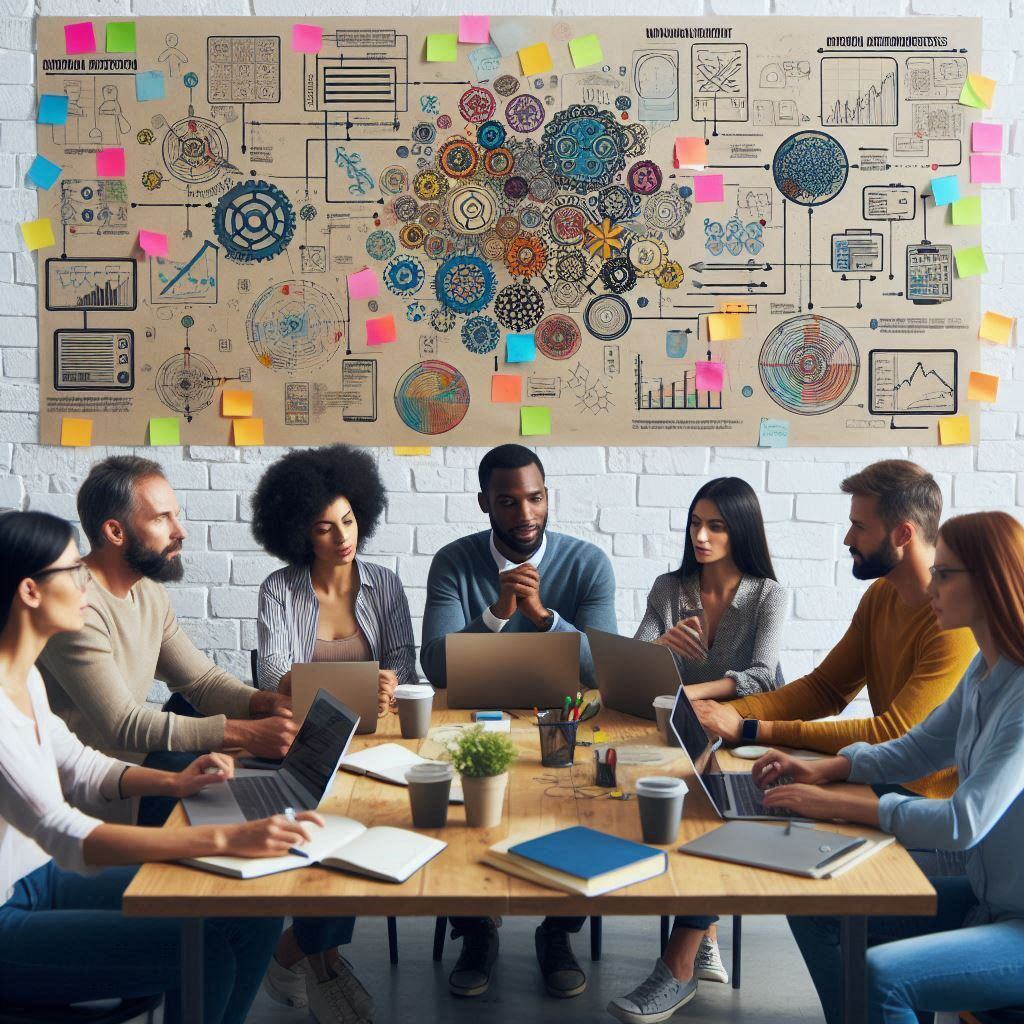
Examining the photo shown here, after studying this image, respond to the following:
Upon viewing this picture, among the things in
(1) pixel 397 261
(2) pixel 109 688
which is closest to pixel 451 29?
(1) pixel 397 261

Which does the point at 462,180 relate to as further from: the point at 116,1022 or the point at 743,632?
the point at 116,1022

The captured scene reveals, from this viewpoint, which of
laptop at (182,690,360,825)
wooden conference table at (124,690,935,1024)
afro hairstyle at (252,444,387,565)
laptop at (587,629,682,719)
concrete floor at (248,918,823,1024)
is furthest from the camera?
afro hairstyle at (252,444,387,565)

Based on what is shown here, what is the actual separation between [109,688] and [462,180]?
192 centimetres

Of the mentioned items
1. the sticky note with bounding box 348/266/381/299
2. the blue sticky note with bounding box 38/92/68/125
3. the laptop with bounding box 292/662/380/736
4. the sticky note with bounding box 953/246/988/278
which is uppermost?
the blue sticky note with bounding box 38/92/68/125

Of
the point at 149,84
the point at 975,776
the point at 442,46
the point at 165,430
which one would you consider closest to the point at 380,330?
the point at 165,430

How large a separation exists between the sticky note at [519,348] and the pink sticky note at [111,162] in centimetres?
127

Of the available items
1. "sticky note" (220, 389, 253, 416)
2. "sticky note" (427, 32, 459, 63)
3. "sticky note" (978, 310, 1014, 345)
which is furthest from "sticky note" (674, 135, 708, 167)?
"sticky note" (220, 389, 253, 416)

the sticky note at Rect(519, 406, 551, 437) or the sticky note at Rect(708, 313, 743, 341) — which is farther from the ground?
the sticky note at Rect(708, 313, 743, 341)

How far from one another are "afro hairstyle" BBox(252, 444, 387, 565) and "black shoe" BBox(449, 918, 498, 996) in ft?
3.14

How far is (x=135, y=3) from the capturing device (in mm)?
3477

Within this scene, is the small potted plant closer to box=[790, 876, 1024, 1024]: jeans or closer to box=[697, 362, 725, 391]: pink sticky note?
box=[790, 876, 1024, 1024]: jeans

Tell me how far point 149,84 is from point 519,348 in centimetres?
136

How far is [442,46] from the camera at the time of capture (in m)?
3.46

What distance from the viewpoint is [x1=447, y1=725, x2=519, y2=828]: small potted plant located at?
170 centimetres
